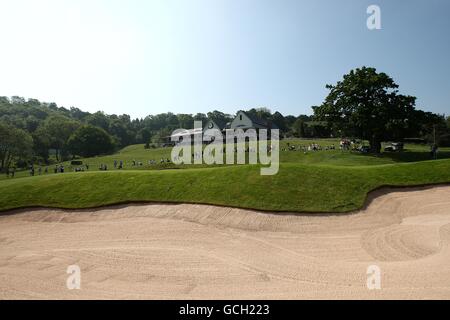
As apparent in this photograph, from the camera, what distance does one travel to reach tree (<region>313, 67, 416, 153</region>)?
49.2 m

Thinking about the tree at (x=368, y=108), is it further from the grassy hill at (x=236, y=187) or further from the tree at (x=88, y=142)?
the tree at (x=88, y=142)

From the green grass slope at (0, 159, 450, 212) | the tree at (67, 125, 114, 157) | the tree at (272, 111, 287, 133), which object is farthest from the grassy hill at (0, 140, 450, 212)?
the tree at (272, 111, 287, 133)

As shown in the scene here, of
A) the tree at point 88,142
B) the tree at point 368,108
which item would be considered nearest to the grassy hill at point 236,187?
the tree at point 368,108

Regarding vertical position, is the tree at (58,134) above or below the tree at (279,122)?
below

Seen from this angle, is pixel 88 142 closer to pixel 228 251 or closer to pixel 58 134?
pixel 58 134

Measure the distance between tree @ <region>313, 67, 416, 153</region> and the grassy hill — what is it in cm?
2308

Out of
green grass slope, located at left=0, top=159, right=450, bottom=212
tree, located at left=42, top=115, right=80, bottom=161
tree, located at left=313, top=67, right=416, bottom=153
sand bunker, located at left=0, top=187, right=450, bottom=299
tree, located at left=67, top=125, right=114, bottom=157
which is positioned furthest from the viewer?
tree, located at left=42, top=115, right=80, bottom=161

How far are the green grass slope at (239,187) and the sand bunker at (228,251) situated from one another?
1.23 meters

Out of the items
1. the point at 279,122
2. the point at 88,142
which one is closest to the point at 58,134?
the point at 88,142

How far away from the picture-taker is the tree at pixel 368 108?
49.2 metres

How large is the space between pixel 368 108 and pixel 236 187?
36.5 m

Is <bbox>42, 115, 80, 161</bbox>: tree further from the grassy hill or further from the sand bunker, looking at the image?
the sand bunker

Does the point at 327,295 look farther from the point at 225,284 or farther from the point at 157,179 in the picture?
the point at 157,179

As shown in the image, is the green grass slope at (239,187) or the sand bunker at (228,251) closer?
the sand bunker at (228,251)
